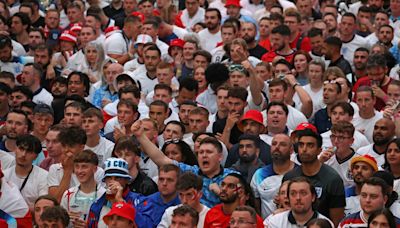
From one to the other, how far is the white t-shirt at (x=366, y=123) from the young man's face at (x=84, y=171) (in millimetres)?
3829

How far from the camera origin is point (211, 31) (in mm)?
20672

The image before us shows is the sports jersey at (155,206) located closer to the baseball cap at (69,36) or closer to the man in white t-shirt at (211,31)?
the man in white t-shirt at (211,31)

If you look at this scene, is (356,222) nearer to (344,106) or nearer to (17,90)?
(344,106)

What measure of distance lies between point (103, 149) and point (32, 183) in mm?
1148

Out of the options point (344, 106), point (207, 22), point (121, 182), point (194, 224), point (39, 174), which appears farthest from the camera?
point (207, 22)

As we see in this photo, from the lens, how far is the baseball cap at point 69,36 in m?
20.6

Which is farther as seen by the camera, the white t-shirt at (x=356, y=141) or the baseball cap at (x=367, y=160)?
the white t-shirt at (x=356, y=141)

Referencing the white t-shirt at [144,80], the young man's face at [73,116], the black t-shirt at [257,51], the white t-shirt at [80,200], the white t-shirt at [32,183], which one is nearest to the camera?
the white t-shirt at [80,200]

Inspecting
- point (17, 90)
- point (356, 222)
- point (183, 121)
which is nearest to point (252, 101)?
point (183, 121)

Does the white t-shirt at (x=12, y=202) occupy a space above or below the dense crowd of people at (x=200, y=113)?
below

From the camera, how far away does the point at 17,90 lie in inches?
706

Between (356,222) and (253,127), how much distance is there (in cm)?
300

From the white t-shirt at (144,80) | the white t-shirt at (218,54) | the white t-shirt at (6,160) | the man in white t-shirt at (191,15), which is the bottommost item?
the white t-shirt at (6,160)

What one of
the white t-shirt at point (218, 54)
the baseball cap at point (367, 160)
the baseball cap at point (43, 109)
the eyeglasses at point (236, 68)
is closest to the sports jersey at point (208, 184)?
the baseball cap at point (367, 160)
